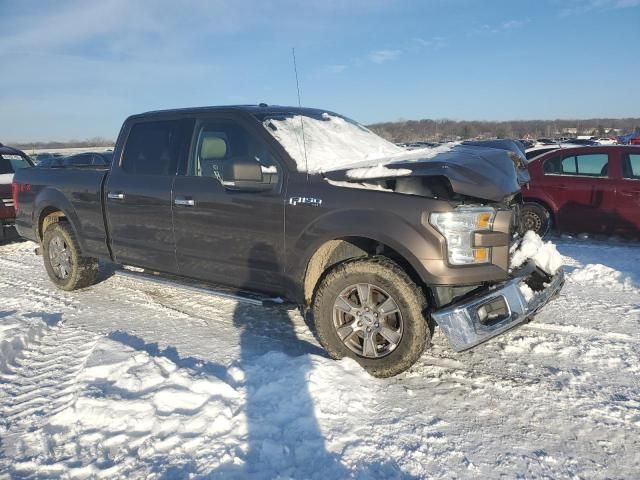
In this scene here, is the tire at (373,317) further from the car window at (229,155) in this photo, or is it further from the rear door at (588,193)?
the rear door at (588,193)

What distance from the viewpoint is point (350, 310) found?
354 cm

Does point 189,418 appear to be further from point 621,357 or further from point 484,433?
point 621,357

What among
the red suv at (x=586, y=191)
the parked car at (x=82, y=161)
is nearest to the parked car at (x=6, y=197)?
the parked car at (x=82, y=161)

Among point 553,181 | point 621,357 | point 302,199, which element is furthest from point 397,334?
point 553,181

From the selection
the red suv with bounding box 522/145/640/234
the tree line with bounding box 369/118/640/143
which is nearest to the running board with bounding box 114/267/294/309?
the red suv with bounding box 522/145/640/234

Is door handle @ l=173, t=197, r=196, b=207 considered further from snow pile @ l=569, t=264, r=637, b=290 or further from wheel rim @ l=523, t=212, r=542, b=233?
wheel rim @ l=523, t=212, r=542, b=233

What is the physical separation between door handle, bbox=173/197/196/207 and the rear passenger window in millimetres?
→ 291

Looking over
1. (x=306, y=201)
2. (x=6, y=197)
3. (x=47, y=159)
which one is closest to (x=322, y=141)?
(x=306, y=201)

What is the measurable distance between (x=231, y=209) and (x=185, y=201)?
0.55 meters

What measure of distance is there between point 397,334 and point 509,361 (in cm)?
101

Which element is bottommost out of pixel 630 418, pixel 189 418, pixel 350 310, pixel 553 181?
pixel 630 418

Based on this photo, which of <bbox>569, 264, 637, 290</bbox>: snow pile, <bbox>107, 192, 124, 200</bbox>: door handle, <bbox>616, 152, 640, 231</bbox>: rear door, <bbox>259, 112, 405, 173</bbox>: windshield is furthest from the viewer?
<bbox>616, 152, 640, 231</bbox>: rear door

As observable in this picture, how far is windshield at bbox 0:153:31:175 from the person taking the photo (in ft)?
29.9

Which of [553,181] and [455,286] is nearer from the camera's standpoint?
[455,286]
